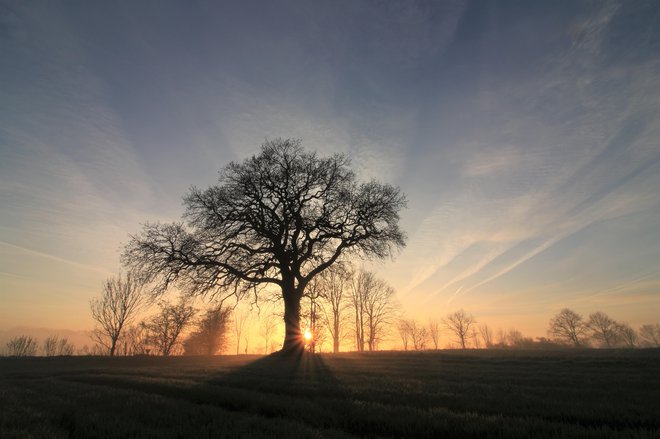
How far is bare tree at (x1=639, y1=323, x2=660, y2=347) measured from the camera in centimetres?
13800

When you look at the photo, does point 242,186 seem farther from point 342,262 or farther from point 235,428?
point 235,428

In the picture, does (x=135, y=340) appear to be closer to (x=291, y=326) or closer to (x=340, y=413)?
(x=291, y=326)

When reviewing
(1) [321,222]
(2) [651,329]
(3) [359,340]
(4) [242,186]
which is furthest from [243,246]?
(2) [651,329]

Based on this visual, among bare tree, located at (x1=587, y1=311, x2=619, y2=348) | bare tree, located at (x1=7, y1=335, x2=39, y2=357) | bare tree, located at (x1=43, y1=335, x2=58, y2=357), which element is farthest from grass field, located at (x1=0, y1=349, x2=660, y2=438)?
bare tree, located at (x1=587, y1=311, x2=619, y2=348)

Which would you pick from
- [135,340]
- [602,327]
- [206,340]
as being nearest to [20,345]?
[135,340]

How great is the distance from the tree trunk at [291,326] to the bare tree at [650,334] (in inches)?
7567

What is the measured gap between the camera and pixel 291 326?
2106cm

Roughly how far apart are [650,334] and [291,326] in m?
204

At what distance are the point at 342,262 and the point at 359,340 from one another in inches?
1546

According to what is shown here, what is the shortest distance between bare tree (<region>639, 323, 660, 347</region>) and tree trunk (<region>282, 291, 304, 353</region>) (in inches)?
7567

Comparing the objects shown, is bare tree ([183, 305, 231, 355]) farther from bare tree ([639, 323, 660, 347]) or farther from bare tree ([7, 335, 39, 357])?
bare tree ([639, 323, 660, 347])

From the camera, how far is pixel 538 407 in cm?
570

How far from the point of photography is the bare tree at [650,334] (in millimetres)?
138000

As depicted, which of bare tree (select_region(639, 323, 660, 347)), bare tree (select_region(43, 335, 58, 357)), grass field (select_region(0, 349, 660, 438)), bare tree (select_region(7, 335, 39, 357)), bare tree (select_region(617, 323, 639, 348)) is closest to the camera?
grass field (select_region(0, 349, 660, 438))
